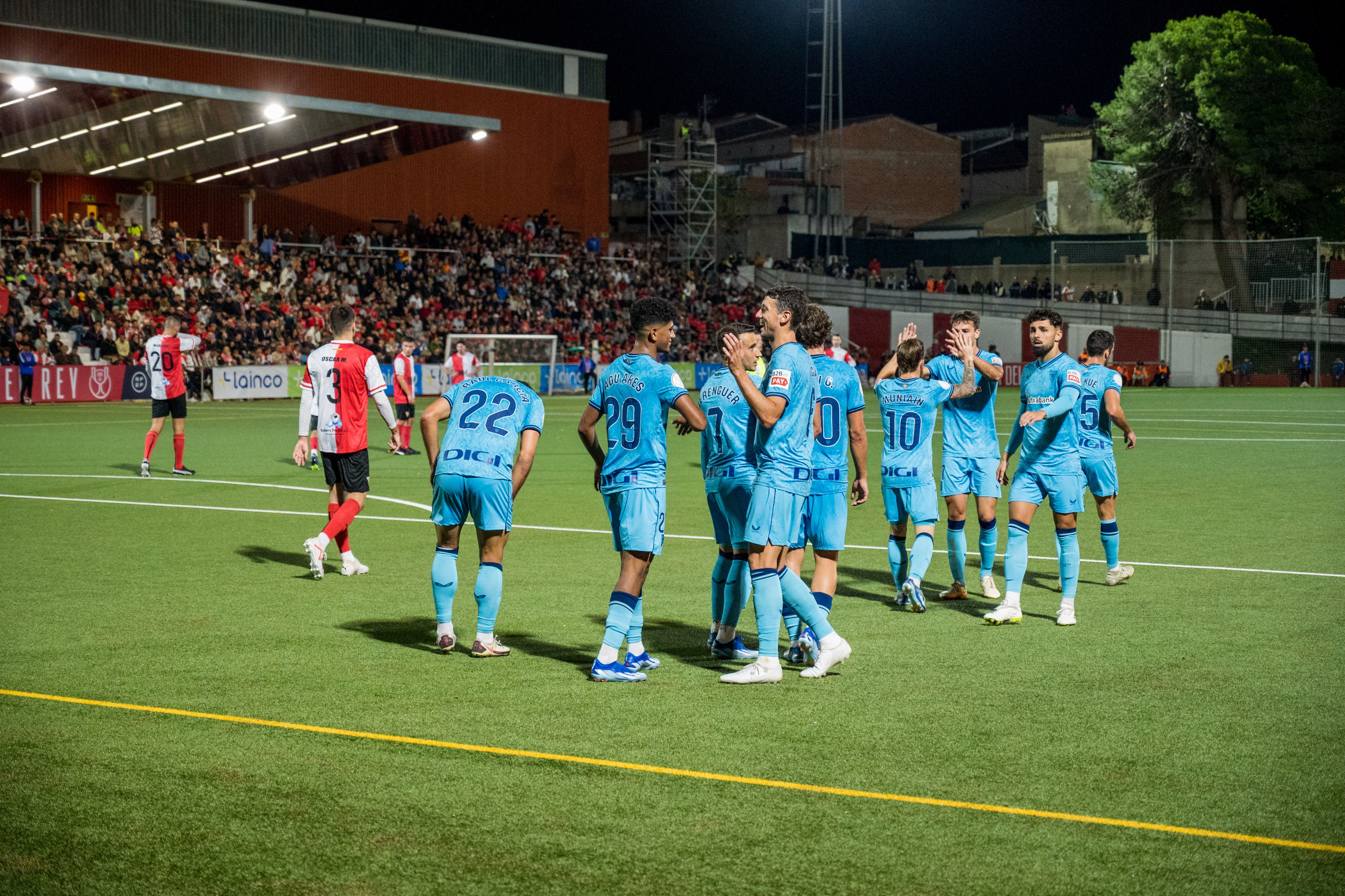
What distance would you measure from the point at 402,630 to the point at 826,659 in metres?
2.91

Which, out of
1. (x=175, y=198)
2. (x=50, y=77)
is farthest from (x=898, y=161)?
(x=50, y=77)

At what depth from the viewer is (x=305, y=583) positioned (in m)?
9.96

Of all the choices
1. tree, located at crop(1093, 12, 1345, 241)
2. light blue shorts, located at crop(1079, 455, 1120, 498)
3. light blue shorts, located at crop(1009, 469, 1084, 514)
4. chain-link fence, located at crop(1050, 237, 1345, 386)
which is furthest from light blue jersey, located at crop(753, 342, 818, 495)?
tree, located at crop(1093, 12, 1345, 241)

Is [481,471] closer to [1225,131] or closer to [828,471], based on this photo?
[828,471]

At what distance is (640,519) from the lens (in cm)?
694

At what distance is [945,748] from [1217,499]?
1126cm

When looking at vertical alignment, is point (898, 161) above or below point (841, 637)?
above

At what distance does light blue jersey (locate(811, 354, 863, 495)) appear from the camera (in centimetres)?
749

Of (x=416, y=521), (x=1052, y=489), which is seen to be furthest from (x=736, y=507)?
(x=416, y=521)

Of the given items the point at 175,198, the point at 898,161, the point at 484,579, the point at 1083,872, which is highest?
the point at 898,161

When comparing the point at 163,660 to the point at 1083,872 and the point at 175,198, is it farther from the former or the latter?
the point at 175,198

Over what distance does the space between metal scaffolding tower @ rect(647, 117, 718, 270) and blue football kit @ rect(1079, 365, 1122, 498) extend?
47.1m

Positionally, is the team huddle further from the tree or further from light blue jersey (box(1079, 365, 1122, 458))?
the tree

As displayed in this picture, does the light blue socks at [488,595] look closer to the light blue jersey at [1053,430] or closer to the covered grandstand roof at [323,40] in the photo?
the light blue jersey at [1053,430]
